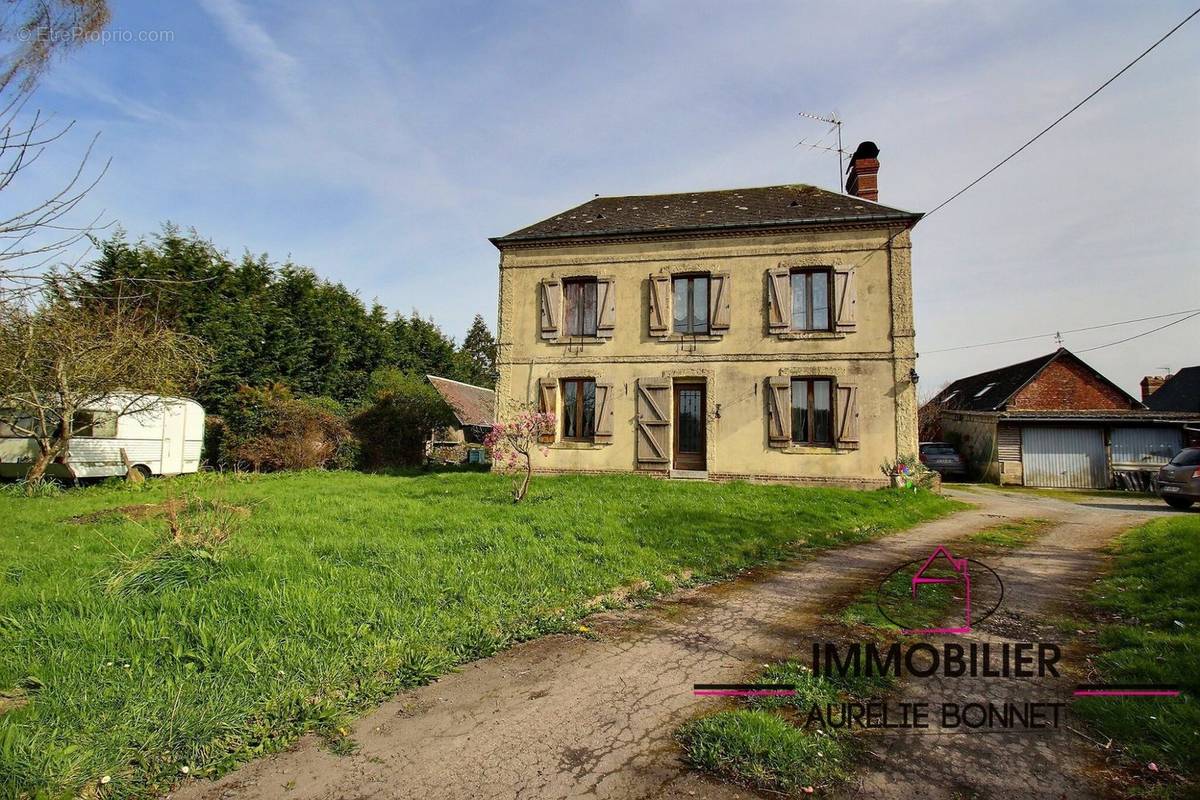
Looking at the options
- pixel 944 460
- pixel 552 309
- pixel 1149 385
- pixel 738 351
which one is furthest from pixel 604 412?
pixel 1149 385

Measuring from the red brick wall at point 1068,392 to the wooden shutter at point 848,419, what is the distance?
40.5 ft

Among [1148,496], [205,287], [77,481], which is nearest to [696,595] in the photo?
[77,481]

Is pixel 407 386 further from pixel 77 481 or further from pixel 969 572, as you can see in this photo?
pixel 969 572

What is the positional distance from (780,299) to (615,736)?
1262 cm

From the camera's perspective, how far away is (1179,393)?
27.4m

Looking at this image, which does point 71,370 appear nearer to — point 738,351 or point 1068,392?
point 738,351

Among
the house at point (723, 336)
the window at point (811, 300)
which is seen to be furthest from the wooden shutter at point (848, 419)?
the window at point (811, 300)

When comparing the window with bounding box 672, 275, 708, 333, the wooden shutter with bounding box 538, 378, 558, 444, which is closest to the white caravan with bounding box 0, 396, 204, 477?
the wooden shutter with bounding box 538, 378, 558, 444

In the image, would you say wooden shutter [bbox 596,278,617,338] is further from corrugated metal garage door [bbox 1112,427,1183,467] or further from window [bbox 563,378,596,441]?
corrugated metal garage door [bbox 1112,427,1183,467]

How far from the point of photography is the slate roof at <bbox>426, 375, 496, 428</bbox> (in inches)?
899

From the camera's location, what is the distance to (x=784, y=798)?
228 cm

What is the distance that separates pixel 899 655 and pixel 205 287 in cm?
2470

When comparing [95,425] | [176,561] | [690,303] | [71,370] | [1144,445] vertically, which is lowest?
[176,561]

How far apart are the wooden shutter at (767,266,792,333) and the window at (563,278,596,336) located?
15.5 ft
